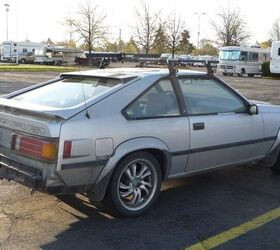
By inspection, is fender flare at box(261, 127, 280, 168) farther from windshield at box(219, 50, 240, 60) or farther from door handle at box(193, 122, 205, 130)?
windshield at box(219, 50, 240, 60)

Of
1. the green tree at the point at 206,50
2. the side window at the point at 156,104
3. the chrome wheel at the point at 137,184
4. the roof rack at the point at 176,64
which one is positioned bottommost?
the chrome wheel at the point at 137,184

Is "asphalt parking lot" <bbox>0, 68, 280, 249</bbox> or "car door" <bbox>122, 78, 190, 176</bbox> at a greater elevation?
"car door" <bbox>122, 78, 190, 176</bbox>

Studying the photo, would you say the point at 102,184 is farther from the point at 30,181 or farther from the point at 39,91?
the point at 39,91

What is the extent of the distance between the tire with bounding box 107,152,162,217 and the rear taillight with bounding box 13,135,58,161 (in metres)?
0.71

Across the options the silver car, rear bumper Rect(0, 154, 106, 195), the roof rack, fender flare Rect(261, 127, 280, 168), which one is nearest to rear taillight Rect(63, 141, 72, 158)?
the silver car

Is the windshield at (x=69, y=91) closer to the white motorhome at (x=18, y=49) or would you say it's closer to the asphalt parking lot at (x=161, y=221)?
the asphalt parking lot at (x=161, y=221)

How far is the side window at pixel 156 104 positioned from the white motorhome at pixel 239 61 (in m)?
35.9

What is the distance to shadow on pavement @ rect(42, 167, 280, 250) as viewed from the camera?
4359 mm

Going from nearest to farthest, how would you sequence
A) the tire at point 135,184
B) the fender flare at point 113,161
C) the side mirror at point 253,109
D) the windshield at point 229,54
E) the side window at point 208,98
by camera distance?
the fender flare at point 113,161
the tire at point 135,184
the side window at point 208,98
the side mirror at point 253,109
the windshield at point 229,54

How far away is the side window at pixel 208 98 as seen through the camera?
218 inches

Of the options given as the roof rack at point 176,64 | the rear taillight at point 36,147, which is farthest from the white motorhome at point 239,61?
the rear taillight at point 36,147

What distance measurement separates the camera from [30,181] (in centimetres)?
445

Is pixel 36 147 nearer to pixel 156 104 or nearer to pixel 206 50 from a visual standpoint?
pixel 156 104

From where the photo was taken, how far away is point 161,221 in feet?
16.0
